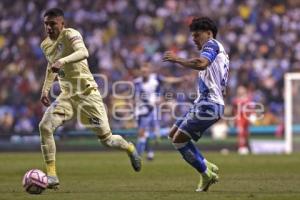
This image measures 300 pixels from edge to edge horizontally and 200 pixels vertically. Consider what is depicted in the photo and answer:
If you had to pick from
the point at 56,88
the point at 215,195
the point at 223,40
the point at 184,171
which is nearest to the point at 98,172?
the point at 184,171

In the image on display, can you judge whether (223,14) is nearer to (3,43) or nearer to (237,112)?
(237,112)

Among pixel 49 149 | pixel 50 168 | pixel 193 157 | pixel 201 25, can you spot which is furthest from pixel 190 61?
pixel 50 168

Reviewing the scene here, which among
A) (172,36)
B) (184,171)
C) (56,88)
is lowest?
(184,171)

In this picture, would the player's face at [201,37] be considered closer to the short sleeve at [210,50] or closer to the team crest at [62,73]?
the short sleeve at [210,50]

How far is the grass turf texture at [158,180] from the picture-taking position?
1070cm

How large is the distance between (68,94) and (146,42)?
62.1 ft

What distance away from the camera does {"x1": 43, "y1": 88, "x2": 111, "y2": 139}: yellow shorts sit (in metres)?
12.0

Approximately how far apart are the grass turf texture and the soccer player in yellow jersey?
0.65 metres

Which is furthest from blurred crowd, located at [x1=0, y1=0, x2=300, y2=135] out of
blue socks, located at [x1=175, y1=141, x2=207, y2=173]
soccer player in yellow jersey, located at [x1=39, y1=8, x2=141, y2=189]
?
blue socks, located at [x1=175, y1=141, x2=207, y2=173]

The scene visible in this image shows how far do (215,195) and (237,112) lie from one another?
15.4 metres

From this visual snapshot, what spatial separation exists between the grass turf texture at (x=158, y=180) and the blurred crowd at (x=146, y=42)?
8022 mm

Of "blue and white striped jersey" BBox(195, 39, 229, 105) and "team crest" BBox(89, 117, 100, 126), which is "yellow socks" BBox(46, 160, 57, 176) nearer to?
"team crest" BBox(89, 117, 100, 126)

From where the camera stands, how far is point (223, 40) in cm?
3061

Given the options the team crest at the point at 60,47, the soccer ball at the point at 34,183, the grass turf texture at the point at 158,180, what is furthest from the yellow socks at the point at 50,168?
the team crest at the point at 60,47
